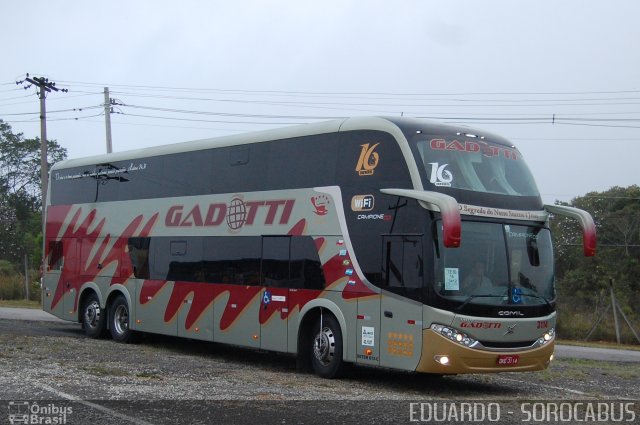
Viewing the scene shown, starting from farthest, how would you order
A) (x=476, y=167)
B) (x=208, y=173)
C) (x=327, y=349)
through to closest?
(x=208, y=173)
(x=327, y=349)
(x=476, y=167)

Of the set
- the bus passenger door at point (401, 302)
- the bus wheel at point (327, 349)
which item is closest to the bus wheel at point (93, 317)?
the bus wheel at point (327, 349)

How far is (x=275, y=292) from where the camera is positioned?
14141mm

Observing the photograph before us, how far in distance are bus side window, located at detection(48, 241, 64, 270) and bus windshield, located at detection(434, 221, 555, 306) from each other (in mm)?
12196

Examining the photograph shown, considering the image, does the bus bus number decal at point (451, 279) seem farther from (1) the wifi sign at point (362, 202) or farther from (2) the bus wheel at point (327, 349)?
(2) the bus wheel at point (327, 349)

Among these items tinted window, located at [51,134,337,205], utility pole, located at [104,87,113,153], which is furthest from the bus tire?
utility pole, located at [104,87,113,153]

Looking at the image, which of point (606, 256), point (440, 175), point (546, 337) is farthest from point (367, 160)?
point (606, 256)

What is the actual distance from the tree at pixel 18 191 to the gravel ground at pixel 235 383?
152 feet

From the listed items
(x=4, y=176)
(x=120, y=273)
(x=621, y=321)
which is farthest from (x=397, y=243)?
(x=4, y=176)

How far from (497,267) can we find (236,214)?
17.6ft

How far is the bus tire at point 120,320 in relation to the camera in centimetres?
1825

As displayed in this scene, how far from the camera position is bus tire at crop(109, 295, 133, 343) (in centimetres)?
1825

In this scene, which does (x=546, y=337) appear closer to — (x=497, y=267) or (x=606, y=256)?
(x=497, y=267)

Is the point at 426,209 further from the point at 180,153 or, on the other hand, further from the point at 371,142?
the point at 180,153

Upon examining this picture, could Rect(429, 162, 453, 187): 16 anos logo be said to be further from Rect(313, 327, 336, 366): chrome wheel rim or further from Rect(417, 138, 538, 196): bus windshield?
Rect(313, 327, 336, 366): chrome wheel rim
